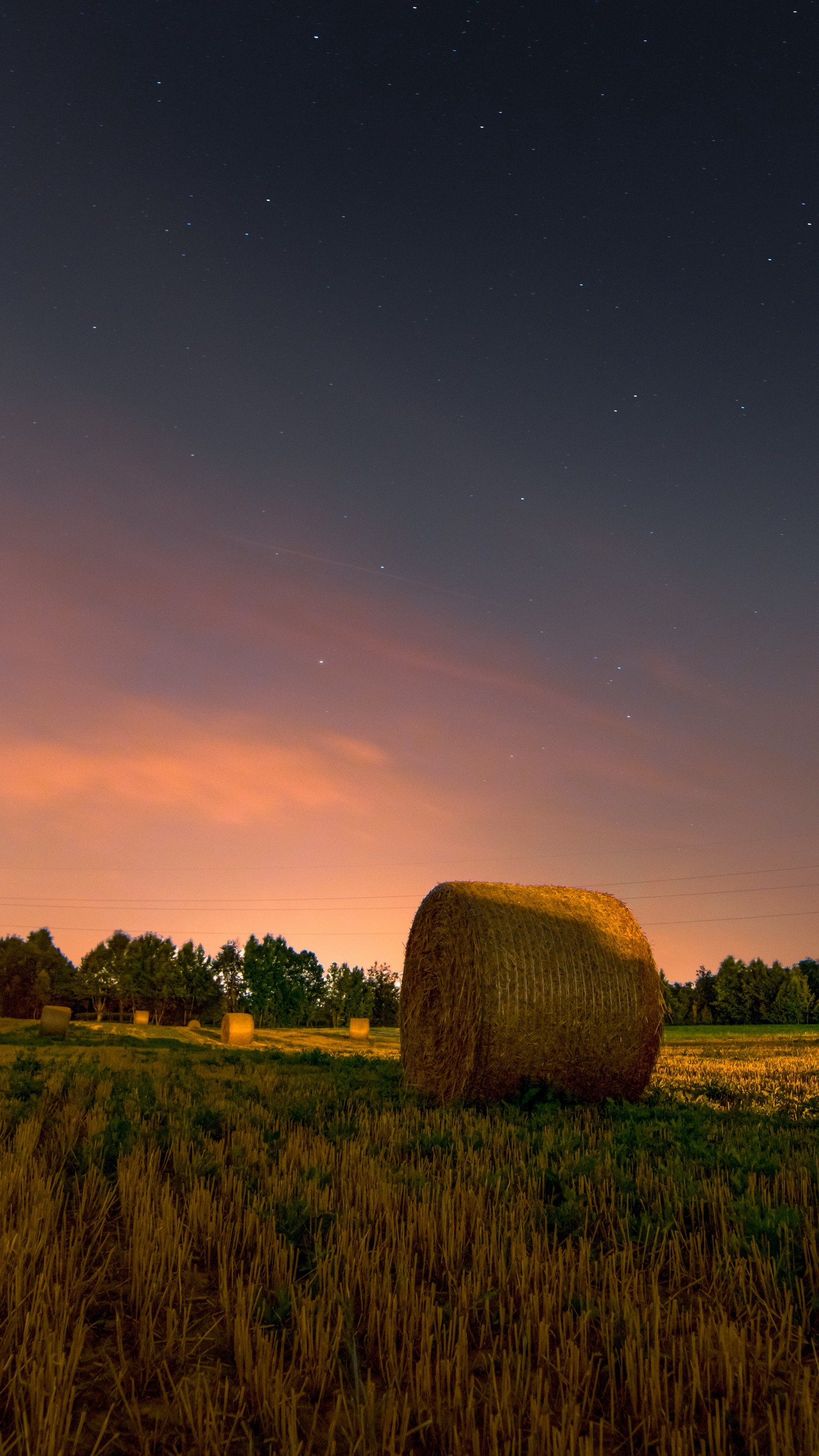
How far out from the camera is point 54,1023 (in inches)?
1120

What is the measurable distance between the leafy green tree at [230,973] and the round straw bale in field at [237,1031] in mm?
89936

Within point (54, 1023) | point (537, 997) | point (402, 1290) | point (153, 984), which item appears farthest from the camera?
point (153, 984)

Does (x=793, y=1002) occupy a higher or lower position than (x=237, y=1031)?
lower

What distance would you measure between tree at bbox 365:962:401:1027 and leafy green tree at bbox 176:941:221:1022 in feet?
69.9

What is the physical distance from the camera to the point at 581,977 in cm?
1169

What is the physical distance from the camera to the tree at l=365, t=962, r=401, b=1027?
4596 inches

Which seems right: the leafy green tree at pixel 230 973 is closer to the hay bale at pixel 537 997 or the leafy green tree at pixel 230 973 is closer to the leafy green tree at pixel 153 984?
the leafy green tree at pixel 153 984

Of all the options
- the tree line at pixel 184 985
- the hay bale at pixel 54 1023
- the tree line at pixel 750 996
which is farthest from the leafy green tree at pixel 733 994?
the hay bale at pixel 54 1023

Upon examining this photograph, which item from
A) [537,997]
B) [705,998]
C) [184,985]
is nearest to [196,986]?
[184,985]

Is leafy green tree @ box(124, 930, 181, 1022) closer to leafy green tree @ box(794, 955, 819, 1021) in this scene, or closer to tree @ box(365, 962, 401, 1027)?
tree @ box(365, 962, 401, 1027)

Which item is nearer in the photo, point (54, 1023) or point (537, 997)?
point (537, 997)

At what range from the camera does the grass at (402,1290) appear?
2949mm

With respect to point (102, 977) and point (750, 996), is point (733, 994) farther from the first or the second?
point (102, 977)

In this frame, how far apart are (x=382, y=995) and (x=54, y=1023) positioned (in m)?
97.5
